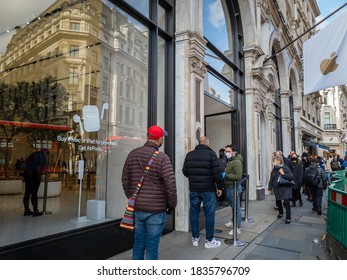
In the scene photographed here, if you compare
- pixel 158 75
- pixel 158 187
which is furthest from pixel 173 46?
pixel 158 187

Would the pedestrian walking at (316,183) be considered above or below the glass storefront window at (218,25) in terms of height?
below

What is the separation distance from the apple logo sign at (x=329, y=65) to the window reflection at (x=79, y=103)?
431 centimetres

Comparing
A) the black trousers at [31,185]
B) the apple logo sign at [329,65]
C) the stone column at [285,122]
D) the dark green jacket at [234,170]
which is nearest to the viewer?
the black trousers at [31,185]

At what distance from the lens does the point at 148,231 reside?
111 inches

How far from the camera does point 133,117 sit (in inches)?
207

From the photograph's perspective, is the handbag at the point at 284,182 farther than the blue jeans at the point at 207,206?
Yes

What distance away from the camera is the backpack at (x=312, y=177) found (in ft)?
26.2

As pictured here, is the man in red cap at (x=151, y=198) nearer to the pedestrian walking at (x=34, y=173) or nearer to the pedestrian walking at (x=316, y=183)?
the pedestrian walking at (x=34, y=173)

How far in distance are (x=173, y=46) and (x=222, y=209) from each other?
4888 mm

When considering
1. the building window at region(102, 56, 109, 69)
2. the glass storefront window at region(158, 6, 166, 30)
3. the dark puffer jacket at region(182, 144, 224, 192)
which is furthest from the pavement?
the glass storefront window at region(158, 6, 166, 30)

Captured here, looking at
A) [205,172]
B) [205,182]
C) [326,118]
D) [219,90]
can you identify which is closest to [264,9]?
[219,90]

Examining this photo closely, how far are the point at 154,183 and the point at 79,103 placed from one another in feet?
8.87

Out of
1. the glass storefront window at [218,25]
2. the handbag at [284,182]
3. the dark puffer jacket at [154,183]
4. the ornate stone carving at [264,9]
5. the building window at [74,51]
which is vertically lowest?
the handbag at [284,182]

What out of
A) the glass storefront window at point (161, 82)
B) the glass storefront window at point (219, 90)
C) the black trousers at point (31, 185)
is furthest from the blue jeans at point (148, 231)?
the glass storefront window at point (219, 90)
